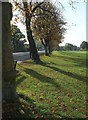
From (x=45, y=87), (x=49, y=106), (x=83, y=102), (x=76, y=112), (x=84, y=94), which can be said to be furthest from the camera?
(x=45, y=87)

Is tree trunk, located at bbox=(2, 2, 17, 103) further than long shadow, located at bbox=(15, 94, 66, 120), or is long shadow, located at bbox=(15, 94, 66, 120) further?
tree trunk, located at bbox=(2, 2, 17, 103)

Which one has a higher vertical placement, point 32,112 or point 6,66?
point 6,66

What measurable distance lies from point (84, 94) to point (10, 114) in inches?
174

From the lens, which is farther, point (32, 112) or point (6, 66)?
point (6, 66)

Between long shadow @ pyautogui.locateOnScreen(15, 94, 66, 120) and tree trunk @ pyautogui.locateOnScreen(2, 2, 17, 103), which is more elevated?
tree trunk @ pyautogui.locateOnScreen(2, 2, 17, 103)

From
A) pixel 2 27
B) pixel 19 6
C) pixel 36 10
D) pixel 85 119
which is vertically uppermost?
pixel 36 10

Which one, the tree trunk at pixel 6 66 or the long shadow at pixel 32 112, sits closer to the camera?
the long shadow at pixel 32 112

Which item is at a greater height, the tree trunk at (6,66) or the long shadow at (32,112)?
the tree trunk at (6,66)

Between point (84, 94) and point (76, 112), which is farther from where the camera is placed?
point (84, 94)

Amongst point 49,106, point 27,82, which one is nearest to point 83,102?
point 49,106

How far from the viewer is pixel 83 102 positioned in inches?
408

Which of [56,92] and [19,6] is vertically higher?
[19,6]

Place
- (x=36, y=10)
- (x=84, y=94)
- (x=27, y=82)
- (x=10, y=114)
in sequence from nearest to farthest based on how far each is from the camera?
(x=10, y=114) → (x=84, y=94) → (x=27, y=82) → (x=36, y=10)

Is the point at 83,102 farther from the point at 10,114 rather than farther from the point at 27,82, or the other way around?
the point at 27,82
